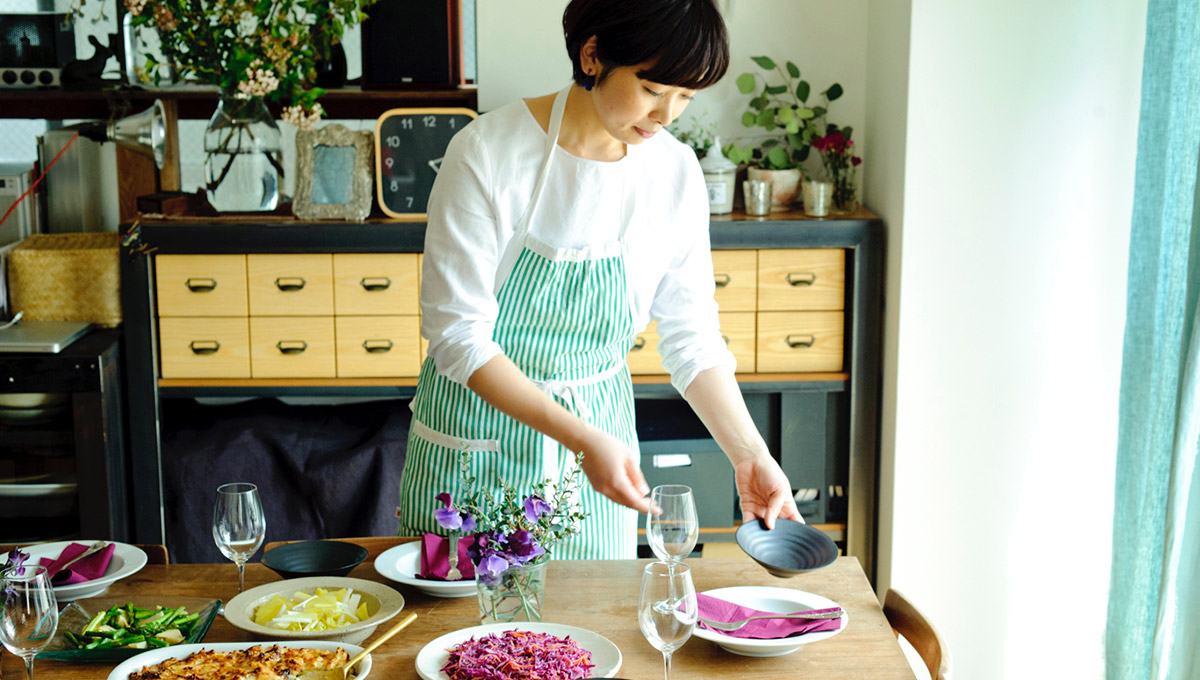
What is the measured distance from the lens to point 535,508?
1317mm

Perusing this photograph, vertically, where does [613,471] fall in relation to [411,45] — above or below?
below

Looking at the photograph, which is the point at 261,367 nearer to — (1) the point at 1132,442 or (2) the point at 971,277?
(2) the point at 971,277

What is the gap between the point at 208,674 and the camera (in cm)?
122

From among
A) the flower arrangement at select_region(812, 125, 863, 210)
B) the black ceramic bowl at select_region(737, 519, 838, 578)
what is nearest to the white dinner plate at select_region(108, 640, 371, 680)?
the black ceramic bowl at select_region(737, 519, 838, 578)

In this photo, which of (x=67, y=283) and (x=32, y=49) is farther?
(x=32, y=49)

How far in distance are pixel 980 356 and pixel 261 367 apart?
71.4 inches

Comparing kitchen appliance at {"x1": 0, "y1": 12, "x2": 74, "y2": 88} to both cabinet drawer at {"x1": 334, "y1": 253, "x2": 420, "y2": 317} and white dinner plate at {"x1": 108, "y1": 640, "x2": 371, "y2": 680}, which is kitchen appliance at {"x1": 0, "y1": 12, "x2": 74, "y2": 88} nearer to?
cabinet drawer at {"x1": 334, "y1": 253, "x2": 420, "y2": 317}

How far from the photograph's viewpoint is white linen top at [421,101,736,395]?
1.62m

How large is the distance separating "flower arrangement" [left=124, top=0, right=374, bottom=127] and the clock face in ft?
0.63

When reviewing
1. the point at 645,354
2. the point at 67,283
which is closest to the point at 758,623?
the point at 645,354

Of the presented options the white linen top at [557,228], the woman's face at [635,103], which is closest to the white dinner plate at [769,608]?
the white linen top at [557,228]

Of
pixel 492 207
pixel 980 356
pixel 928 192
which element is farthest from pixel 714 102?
pixel 492 207

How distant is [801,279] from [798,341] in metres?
0.16

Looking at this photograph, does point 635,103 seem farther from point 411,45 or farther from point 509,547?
point 411,45
